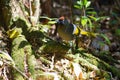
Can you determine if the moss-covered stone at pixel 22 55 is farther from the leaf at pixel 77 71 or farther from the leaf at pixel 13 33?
the leaf at pixel 77 71

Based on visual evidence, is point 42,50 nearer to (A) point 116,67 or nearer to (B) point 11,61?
(B) point 11,61

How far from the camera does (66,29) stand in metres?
3.17

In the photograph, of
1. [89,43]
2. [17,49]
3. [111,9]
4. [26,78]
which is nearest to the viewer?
[26,78]

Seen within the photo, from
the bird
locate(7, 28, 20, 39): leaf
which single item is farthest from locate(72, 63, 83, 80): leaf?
locate(7, 28, 20, 39): leaf

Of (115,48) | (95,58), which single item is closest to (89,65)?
(95,58)

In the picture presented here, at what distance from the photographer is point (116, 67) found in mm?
3424

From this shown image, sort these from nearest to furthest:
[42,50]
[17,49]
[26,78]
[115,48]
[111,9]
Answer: [26,78]
[17,49]
[42,50]
[115,48]
[111,9]

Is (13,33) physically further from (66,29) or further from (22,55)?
(66,29)

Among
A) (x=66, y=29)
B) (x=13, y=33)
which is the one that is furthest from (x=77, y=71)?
(x=13, y=33)

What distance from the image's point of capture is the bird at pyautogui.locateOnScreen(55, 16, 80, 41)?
10.3 feet

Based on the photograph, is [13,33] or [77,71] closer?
[77,71]

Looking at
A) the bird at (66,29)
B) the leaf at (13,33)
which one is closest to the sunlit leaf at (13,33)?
the leaf at (13,33)

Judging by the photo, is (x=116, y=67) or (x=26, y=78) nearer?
(x=26, y=78)

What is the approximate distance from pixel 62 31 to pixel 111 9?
3645 mm
